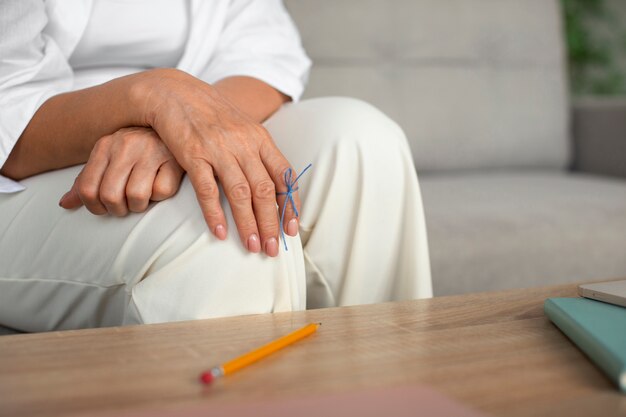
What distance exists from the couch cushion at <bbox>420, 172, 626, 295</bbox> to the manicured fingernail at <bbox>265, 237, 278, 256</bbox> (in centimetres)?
62

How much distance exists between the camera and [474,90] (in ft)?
6.17

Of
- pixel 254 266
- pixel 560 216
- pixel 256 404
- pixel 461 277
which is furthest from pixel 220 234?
pixel 560 216

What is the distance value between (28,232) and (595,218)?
1059 mm

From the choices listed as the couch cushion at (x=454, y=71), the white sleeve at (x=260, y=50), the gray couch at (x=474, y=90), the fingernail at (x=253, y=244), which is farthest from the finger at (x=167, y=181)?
the couch cushion at (x=454, y=71)

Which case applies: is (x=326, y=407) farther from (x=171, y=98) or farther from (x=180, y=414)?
(x=171, y=98)

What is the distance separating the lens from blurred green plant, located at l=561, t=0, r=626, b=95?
10.1ft

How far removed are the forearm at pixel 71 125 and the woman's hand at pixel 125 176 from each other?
0.03m

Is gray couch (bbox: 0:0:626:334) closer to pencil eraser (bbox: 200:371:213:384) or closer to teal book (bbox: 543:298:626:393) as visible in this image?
teal book (bbox: 543:298:626:393)

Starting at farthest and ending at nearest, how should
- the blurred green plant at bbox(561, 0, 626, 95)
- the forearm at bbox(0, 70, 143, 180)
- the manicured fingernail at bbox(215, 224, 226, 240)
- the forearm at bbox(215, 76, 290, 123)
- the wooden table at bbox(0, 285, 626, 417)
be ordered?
the blurred green plant at bbox(561, 0, 626, 95), the forearm at bbox(215, 76, 290, 123), the forearm at bbox(0, 70, 143, 180), the manicured fingernail at bbox(215, 224, 226, 240), the wooden table at bbox(0, 285, 626, 417)

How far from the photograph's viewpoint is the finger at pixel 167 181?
26.6 inches

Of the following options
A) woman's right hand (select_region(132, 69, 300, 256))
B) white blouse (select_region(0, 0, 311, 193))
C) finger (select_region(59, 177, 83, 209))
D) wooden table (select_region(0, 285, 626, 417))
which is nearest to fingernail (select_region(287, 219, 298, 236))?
woman's right hand (select_region(132, 69, 300, 256))

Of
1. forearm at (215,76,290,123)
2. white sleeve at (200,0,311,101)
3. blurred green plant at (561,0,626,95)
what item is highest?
white sleeve at (200,0,311,101)

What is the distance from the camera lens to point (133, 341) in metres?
0.52

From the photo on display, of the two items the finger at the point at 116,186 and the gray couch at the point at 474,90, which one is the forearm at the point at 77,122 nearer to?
the finger at the point at 116,186
